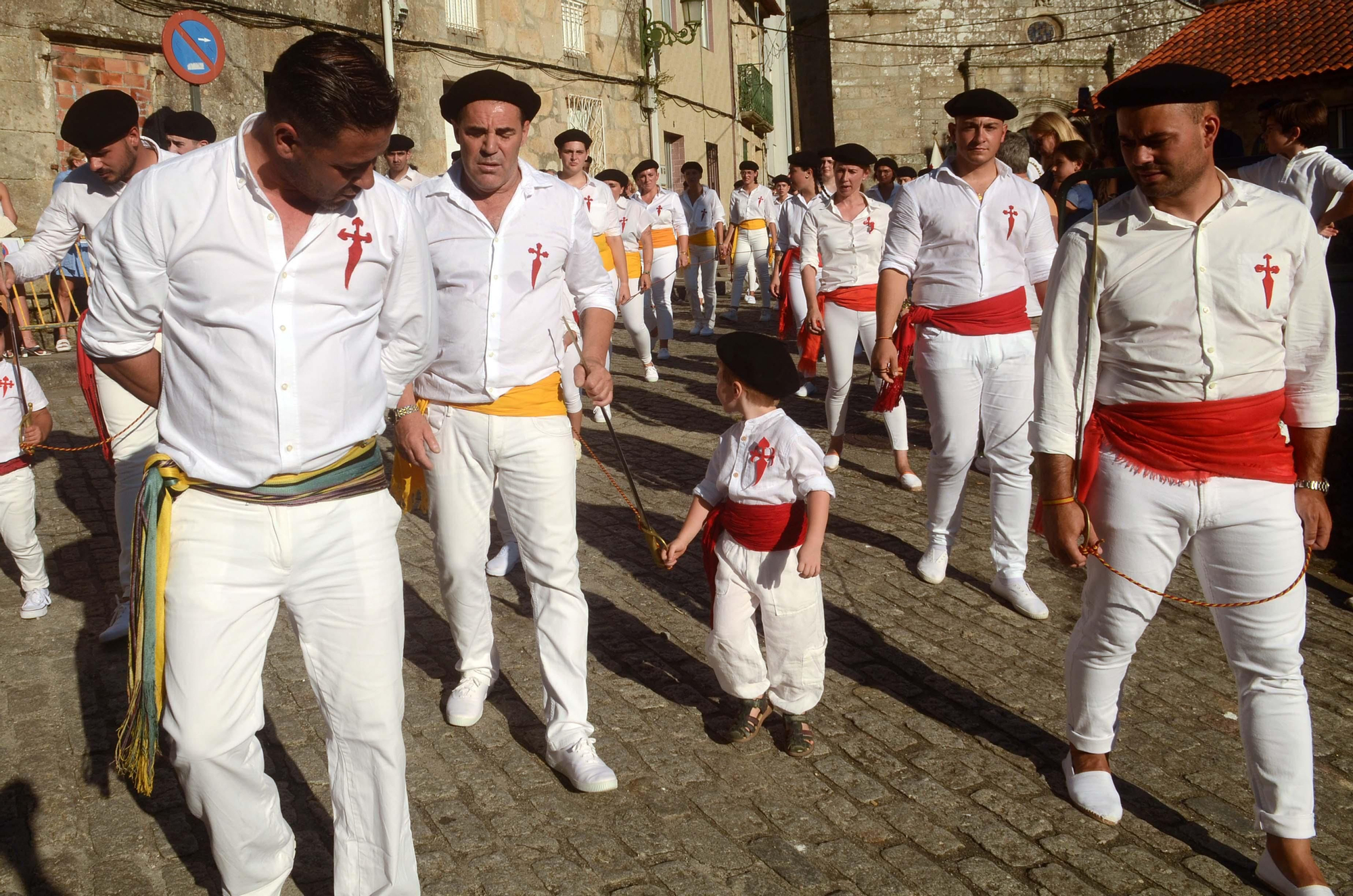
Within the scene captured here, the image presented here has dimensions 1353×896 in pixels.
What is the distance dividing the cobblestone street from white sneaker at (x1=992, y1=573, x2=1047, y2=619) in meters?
0.08

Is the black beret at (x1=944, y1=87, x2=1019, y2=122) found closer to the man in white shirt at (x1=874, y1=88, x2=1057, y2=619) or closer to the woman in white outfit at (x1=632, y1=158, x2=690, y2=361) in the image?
the man in white shirt at (x1=874, y1=88, x2=1057, y2=619)

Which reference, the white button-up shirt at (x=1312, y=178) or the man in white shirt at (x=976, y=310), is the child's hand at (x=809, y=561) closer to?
the man in white shirt at (x=976, y=310)

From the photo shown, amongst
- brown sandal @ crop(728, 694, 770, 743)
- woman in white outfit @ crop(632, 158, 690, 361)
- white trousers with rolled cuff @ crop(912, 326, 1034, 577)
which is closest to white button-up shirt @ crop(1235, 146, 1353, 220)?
white trousers with rolled cuff @ crop(912, 326, 1034, 577)

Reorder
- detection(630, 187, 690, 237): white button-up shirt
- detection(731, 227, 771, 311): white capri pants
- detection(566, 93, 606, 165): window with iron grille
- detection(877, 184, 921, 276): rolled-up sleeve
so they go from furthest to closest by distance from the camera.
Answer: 1. detection(566, 93, 606, 165): window with iron grille
2. detection(731, 227, 771, 311): white capri pants
3. detection(630, 187, 690, 237): white button-up shirt
4. detection(877, 184, 921, 276): rolled-up sleeve

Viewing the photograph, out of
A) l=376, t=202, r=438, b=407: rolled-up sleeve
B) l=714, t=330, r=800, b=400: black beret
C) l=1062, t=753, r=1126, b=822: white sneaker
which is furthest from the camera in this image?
l=714, t=330, r=800, b=400: black beret

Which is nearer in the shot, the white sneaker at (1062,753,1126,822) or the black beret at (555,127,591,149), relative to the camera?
the white sneaker at (1062,753,1126,822)

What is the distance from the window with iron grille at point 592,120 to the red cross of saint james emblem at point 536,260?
19508 millimetres

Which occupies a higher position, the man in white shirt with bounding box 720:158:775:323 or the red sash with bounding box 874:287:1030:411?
the man in white shirt with bounding box 720:158:775:323

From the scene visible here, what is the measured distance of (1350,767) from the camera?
170 inches

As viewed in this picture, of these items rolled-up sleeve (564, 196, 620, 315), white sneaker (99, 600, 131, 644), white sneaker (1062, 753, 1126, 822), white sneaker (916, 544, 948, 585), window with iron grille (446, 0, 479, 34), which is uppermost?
window with iron grille (446, 0, 479, 34)

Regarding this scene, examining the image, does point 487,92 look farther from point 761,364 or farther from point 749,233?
point 749,233

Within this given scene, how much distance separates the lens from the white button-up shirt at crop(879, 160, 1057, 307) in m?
6.07

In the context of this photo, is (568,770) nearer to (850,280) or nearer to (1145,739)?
(1145,739)

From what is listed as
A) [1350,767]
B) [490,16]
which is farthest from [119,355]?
[490,16]
